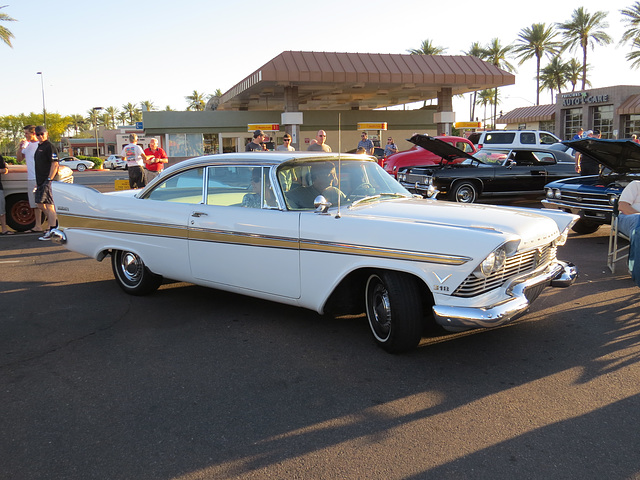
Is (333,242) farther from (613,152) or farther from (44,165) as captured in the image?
(44,165)

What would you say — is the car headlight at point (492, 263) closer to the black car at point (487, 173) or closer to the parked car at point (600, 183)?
the parked car at point (600, 183)

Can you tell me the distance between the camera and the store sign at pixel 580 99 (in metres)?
39.9

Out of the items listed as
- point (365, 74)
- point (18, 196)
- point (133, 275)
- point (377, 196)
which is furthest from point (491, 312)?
point (365, 74)

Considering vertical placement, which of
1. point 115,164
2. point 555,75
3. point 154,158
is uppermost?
point 555,75

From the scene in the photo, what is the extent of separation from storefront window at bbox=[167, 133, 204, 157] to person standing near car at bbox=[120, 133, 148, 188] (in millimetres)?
23816

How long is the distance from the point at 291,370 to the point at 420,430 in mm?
1131

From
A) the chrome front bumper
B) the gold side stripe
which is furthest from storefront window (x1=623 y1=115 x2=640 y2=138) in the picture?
the gold side stripe

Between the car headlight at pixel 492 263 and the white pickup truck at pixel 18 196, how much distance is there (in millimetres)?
8357

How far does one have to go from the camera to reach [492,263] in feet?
11.9

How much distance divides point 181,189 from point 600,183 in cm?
679

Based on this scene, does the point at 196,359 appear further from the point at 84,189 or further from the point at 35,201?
the point at 35,201

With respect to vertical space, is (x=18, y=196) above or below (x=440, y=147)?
below

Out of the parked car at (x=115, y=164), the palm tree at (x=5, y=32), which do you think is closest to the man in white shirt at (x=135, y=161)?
the palm tree at (x=5, y=32)

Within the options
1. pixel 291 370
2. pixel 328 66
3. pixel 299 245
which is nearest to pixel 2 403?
pixel 291 370
